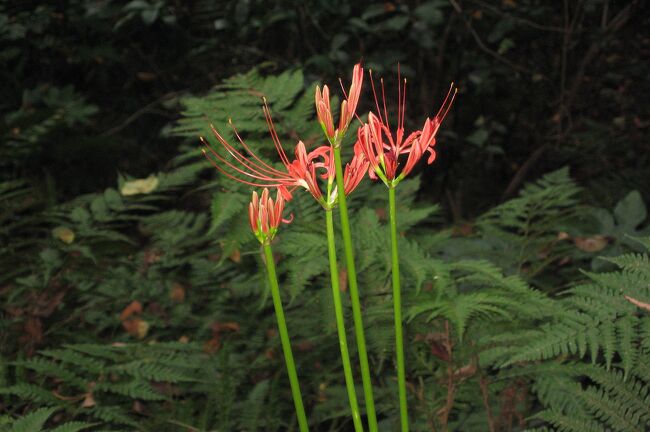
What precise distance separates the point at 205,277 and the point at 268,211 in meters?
1.60

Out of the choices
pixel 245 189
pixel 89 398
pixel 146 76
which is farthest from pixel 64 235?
pixel 146 76

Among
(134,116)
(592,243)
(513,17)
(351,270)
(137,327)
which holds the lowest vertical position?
(137,327)

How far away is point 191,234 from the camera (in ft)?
9.48

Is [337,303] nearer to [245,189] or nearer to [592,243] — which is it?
[245,189]

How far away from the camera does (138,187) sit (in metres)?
2.96

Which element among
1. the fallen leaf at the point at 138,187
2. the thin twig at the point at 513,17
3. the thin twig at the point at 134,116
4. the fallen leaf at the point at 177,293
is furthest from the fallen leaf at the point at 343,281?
the thin twig at the point at 134,116

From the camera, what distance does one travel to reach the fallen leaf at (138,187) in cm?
291

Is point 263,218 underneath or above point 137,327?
above

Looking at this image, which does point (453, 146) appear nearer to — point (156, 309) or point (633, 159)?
point (633, 159)

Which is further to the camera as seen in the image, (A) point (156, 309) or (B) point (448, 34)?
(B) point (448, 34)

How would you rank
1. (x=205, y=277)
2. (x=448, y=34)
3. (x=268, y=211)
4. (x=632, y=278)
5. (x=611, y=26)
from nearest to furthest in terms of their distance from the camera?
(x=268, y=211) < (x=632, y=278) < (x=205, y=277) < (x=611, y=26) < (x=448, y=34)

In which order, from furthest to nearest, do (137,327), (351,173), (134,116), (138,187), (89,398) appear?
(134,116) → (138,187) → (137,327) → (89,398) → (351,173)

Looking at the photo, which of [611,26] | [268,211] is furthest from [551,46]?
[268,211]

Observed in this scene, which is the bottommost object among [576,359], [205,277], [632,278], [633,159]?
[633,159]
